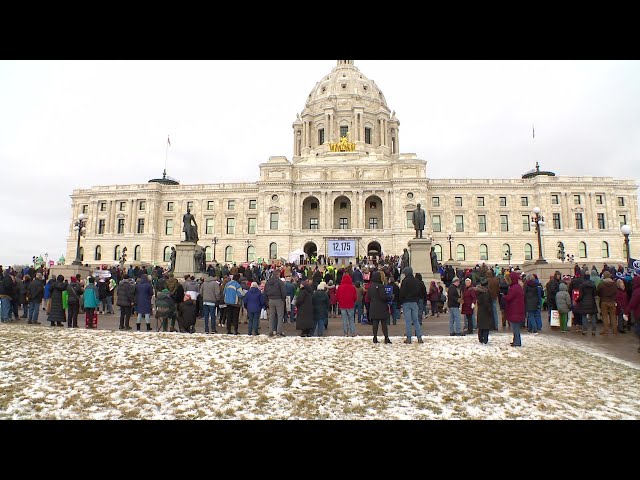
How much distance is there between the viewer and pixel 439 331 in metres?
15.3

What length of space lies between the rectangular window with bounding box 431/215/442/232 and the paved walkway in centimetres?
4076

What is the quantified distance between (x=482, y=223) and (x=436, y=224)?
6576 millimetres

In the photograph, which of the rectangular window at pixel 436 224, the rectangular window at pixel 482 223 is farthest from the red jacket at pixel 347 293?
the rectangular window at pixel 482 223

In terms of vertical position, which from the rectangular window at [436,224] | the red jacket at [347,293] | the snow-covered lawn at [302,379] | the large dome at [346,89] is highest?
the large dome at [346,89]

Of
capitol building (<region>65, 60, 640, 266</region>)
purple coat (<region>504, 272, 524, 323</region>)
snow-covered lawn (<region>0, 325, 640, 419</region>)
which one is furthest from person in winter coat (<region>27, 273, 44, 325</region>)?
capitol building (<region>65, 60, 640, 266</region>)

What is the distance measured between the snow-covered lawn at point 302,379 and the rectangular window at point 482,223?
50.5 m

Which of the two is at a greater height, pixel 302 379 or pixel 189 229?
pixel 189 229

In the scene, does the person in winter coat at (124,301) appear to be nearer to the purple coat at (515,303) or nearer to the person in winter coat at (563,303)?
the purple coat at (515,303)

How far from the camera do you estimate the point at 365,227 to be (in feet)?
197

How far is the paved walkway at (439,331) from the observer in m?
12.0

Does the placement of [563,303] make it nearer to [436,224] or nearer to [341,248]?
[341,248]

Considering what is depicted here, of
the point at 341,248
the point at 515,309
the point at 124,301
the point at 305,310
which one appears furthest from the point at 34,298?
the point at 341,248

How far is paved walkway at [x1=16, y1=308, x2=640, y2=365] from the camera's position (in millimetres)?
11989

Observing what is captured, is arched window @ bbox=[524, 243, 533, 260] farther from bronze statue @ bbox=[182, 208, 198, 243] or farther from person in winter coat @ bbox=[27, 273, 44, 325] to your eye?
person in winter coat @ bbox=[27, 273, 44, 325]
